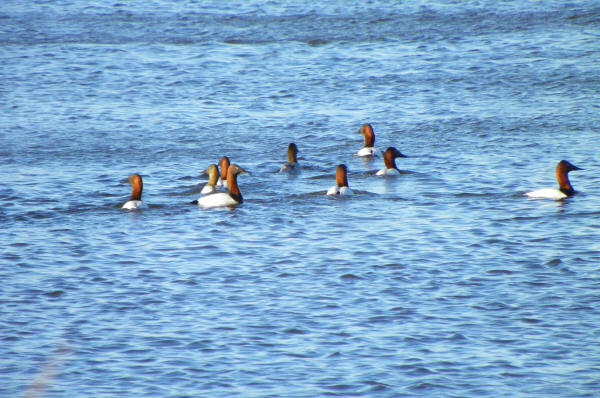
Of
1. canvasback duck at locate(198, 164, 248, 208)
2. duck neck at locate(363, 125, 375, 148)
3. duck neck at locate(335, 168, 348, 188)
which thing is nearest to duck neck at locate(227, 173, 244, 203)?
canvasback duck at locate(198, 164, 248, 208)

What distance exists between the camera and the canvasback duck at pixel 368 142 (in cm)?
2189

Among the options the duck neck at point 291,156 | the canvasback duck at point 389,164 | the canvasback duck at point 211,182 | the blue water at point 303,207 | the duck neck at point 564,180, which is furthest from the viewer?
the duck neck at point 291,156

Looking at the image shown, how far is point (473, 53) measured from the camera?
3011 cm

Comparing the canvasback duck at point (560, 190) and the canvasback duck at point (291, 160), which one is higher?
the canvasback duck at point (291, 160)

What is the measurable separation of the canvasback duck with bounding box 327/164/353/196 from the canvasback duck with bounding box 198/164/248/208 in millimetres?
1468

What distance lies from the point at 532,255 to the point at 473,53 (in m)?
15.9

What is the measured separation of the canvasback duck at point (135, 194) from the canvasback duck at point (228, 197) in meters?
1.04

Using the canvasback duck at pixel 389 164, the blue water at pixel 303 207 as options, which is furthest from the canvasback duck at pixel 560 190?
the canvasback duck at pixel 389 164

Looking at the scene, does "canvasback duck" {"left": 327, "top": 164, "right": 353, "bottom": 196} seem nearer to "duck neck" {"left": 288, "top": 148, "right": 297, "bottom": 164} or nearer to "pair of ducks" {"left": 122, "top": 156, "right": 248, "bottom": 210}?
"pair of ducks" {"left": 122, "top": 156, "right": 248, "bottom": 210}

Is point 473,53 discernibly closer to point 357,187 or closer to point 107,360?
point 357,187

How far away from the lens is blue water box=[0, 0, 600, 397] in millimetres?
11188

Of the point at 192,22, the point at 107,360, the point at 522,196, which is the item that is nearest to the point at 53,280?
the point at 107,360

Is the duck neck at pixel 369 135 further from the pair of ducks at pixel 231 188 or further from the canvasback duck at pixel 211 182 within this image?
the canvasback duck at pixel 211 182

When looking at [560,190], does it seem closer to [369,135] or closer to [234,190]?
[369,135]
